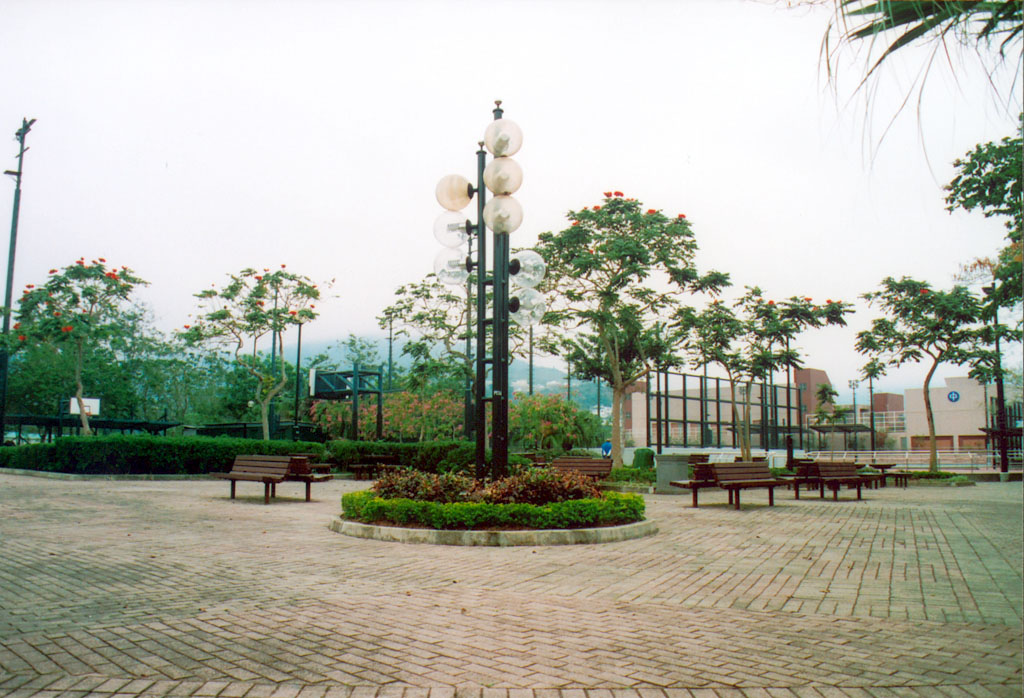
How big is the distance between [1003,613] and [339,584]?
4863mm

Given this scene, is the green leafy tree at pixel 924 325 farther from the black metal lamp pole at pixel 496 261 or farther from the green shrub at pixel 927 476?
the black metal lamp pole at pixel 496 261

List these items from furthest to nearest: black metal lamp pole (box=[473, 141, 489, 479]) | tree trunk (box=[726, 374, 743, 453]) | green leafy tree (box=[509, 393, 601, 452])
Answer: green leafy tree (box=[509, 393, 601, 452]) → tree trunk (box=[726, 374, 743, 453]) → black metal lamp pole (box=[473, 141, 489, 479])

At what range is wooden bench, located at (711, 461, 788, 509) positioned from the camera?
505 inches

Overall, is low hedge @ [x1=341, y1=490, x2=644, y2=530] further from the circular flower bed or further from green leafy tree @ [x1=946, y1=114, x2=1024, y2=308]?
green leafy tree @ [x1=946, y1=114, x2=1024, y2=308]

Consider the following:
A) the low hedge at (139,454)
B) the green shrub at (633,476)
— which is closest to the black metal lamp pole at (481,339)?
the green shrub at (633,476)

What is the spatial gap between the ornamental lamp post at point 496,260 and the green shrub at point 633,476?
29.0ft

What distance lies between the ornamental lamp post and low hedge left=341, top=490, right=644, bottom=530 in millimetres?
993

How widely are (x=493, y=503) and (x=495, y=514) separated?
13.2 inches

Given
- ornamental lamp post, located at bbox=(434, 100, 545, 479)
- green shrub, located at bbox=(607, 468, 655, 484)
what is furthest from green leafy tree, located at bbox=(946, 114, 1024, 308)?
green shrub, located at bbox=(607, 468, 655, 484)

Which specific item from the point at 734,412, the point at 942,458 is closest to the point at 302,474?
the point at 734,412

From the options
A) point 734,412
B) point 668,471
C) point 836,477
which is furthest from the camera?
point 734,412

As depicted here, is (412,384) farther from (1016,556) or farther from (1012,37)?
(1012,37)

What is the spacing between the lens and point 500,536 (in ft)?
27.3

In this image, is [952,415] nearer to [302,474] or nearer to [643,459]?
[643,459]
